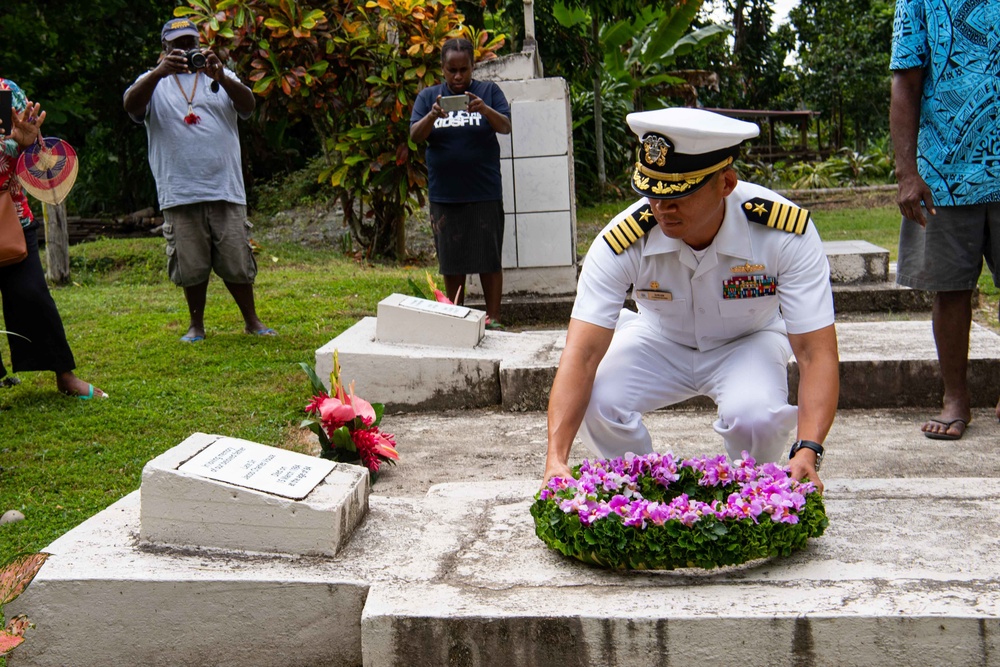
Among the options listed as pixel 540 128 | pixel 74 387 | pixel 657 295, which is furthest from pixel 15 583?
pixel 540 128

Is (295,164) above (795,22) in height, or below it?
below

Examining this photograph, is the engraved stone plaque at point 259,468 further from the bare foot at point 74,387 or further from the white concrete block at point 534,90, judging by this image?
the white concrete block at point 534,90

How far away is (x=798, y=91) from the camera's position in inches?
841

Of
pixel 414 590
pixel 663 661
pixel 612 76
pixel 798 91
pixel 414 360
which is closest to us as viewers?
pixel 663 661

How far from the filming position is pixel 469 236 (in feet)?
20.6

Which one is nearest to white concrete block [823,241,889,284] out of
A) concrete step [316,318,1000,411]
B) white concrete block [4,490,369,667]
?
concrete step [316,318,1000,411]

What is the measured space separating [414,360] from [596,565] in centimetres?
259

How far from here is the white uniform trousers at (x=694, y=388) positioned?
3.12 metres

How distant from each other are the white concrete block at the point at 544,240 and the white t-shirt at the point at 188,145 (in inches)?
77.7

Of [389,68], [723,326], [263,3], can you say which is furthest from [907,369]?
[263,3]

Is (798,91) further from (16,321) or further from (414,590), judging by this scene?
(414,590)

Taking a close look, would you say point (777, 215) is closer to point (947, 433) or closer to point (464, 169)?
point (947, 433)

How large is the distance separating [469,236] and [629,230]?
128 inches

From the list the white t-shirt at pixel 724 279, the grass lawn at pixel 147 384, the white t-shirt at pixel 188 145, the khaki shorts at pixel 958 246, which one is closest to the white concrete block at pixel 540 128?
the grass lawn at pixel 147 384
